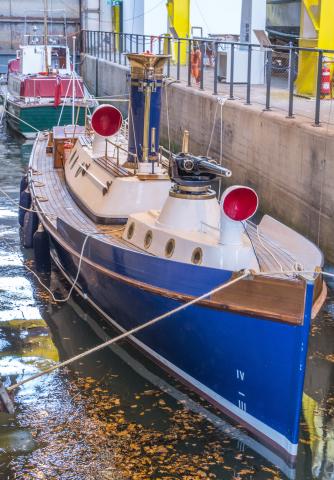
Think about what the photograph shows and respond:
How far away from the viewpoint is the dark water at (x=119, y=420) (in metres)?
6.93

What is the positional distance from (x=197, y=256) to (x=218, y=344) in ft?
2.89

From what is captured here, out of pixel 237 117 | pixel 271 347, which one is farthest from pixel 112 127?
pixel 271 347

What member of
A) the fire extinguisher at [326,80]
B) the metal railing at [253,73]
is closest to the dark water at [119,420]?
the metal railing at [253,73]

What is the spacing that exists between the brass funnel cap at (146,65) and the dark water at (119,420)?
283cm

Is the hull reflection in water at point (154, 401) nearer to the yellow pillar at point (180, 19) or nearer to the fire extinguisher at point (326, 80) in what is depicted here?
the fire extinguisher at point (326, 80)

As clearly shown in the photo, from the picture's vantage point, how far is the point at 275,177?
42.4 feet

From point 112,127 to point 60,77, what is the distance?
1471 cm

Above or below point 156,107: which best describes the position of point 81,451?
below

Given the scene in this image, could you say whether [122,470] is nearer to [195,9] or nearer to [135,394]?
[135,394]

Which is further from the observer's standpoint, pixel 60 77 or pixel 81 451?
pixel 60 77

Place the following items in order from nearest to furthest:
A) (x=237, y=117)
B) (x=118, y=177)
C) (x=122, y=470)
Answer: (x=122, y=470), (x=118, y=177), (x=237, y=117)

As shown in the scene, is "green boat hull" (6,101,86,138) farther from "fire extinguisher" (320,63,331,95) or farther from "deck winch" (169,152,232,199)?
"deck winch" (169,152,232,199)

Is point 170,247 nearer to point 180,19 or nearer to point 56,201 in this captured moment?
point 56,201

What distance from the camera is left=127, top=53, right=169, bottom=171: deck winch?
10359mm
